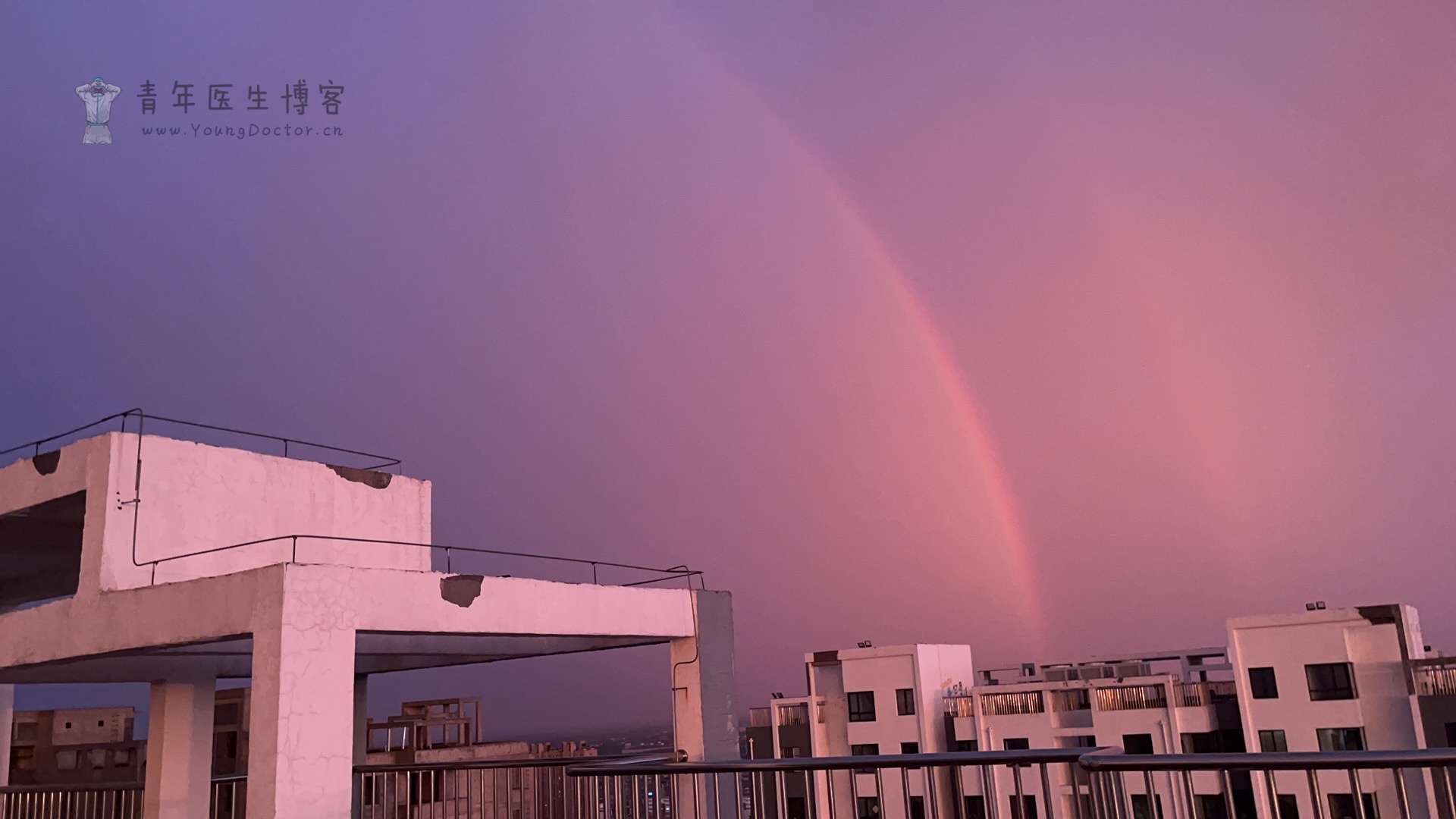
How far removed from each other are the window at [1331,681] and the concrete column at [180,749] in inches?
1495

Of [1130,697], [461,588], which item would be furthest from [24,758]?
[461,588]

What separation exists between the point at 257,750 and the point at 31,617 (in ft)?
20.1

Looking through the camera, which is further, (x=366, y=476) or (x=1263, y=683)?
(x=1263, y=683)

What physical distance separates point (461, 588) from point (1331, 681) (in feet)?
123

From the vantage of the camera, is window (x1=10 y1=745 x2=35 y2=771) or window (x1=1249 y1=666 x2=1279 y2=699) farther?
window (x1=10 y1=745 x2=35 y2=771)

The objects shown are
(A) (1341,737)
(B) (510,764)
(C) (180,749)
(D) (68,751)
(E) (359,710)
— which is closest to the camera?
(B) (510,764)

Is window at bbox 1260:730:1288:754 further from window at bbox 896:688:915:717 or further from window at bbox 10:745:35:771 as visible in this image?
window at bbox 10:745:35:771

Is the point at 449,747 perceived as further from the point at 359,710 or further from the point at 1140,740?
the point at 359,710

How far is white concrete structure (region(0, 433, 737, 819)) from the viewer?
12.0 metres

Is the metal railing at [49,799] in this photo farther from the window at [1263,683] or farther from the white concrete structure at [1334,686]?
the window at [1263,683]

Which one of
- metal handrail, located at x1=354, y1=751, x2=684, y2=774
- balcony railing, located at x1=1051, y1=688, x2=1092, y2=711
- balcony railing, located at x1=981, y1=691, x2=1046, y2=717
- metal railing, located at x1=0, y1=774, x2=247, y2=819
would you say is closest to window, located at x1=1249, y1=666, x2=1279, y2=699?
balcony railing, located at x1=1051, y1=688, x2=1092, y2=711

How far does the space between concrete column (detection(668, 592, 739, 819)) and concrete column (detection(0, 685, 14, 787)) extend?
13.4 meters

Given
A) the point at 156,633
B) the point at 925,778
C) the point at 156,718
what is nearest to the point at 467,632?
the point at 156,633

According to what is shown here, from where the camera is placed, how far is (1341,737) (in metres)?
40.2
